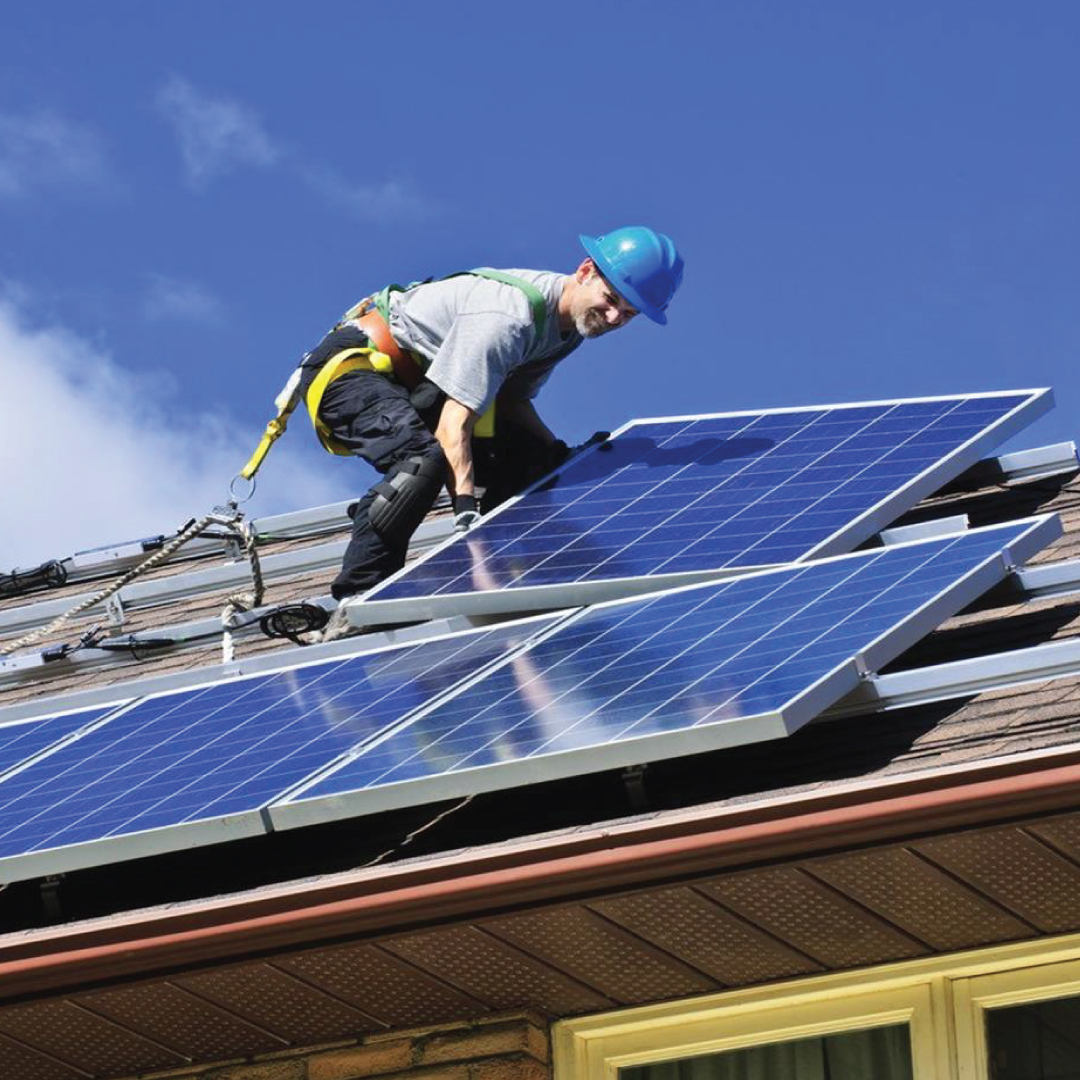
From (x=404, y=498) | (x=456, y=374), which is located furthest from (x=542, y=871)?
(x=456, y=374)

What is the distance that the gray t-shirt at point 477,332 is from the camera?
11070mm

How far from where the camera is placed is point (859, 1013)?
771 centimetres

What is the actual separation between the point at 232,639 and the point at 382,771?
3.71 m

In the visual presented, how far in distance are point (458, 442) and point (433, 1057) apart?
3.64m

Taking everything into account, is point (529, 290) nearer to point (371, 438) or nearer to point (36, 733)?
point (371, 438)

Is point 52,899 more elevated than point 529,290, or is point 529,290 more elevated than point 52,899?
point 529,290

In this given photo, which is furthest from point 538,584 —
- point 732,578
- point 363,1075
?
point 363,1075

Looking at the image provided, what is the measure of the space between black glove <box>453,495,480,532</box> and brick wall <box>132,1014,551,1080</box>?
3.38 meters

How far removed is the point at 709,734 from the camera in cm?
794

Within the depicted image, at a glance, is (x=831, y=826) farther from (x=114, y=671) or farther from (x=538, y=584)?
(x=114, y=671)

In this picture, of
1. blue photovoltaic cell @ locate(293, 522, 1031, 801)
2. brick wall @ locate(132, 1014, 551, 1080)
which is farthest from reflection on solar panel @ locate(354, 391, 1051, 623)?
brick wall @ locate(132, 1014, 551, 1080)

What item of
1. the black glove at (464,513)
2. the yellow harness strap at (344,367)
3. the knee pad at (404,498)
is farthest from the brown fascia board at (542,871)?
the yellow harness strap at (344,367)

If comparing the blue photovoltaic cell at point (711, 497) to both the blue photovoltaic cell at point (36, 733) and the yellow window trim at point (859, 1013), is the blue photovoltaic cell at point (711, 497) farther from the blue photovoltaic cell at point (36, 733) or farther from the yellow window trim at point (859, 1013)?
the yellow window trim at point (859, 1013)

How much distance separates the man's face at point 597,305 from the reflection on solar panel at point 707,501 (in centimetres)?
73
